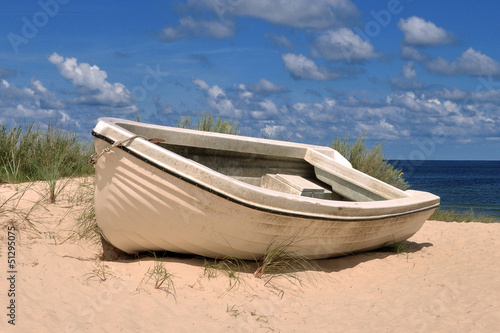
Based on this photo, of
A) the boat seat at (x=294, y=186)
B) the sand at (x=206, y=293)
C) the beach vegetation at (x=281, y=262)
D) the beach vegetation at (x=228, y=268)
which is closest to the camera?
the sand at (x=206, y=293)

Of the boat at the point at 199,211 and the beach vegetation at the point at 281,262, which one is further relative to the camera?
the beach vegetation at the point at 281,262

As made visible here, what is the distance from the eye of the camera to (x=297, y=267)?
15.4 feet

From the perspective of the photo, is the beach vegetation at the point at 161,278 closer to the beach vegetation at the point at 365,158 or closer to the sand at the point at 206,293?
the sand at the point at 206,293

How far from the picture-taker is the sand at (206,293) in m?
3.45

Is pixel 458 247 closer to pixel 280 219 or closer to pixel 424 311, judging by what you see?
pixel 424 311

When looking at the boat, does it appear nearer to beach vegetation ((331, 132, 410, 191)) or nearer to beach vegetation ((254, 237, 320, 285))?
beach vegetation ((254, 237, 320, 285))

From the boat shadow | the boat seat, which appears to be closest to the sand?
the boat shadow

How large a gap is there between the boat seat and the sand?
0.94 metres

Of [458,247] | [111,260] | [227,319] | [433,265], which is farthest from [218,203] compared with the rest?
[458,247]

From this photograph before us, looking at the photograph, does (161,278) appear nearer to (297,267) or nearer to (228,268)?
(228,268)

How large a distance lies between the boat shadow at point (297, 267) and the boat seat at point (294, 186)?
89cm

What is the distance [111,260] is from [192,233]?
1.05m

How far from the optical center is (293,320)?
12.5 ft

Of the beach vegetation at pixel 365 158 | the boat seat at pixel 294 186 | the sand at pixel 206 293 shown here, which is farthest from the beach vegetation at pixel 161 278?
the beach vegetation at pixel 365 158
